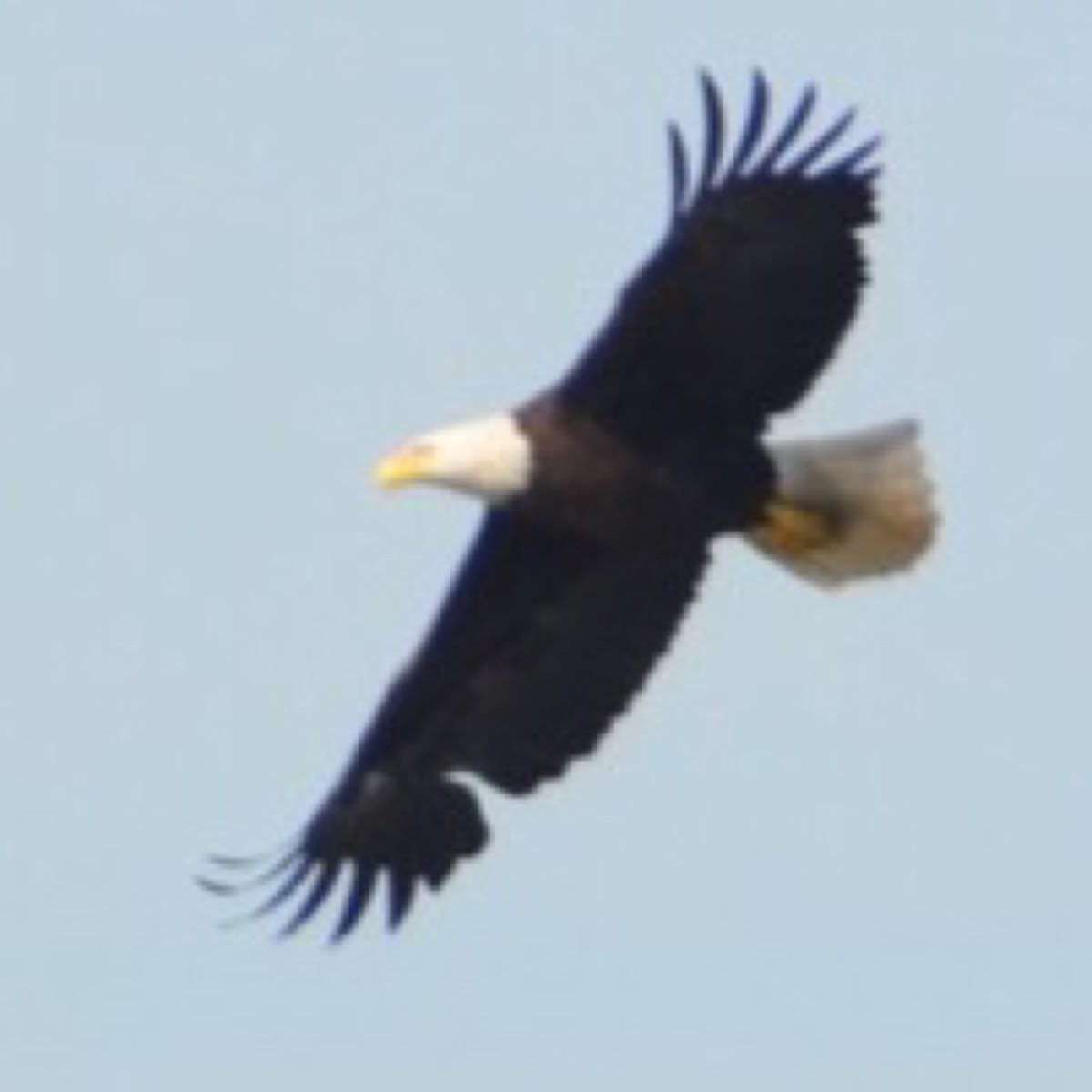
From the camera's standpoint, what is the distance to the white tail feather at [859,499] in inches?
954

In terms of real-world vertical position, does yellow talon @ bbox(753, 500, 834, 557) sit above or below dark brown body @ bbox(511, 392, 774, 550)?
above

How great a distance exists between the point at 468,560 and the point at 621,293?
1053mm

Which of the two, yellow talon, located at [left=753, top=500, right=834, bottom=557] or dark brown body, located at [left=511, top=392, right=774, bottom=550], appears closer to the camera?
dark brown body, located at [left=511, top=392, right=774, bottom=550]

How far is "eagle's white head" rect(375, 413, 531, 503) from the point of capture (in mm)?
23984

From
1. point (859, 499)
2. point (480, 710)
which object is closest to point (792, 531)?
point (859, 499)

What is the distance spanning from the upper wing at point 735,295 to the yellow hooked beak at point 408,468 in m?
0.36

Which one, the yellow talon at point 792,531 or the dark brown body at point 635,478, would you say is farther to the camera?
the yellow talon at point 792,531

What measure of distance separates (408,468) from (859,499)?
1.10m

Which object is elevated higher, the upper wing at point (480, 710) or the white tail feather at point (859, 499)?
the white tail feather at point (859, 499)

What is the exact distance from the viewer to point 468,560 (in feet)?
81.6

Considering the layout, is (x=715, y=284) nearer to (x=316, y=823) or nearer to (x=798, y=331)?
(x=798, y=331)

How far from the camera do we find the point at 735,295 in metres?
23.9

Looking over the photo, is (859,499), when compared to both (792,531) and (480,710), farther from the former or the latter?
(480,710)

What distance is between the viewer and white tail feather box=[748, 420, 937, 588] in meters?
24.2
